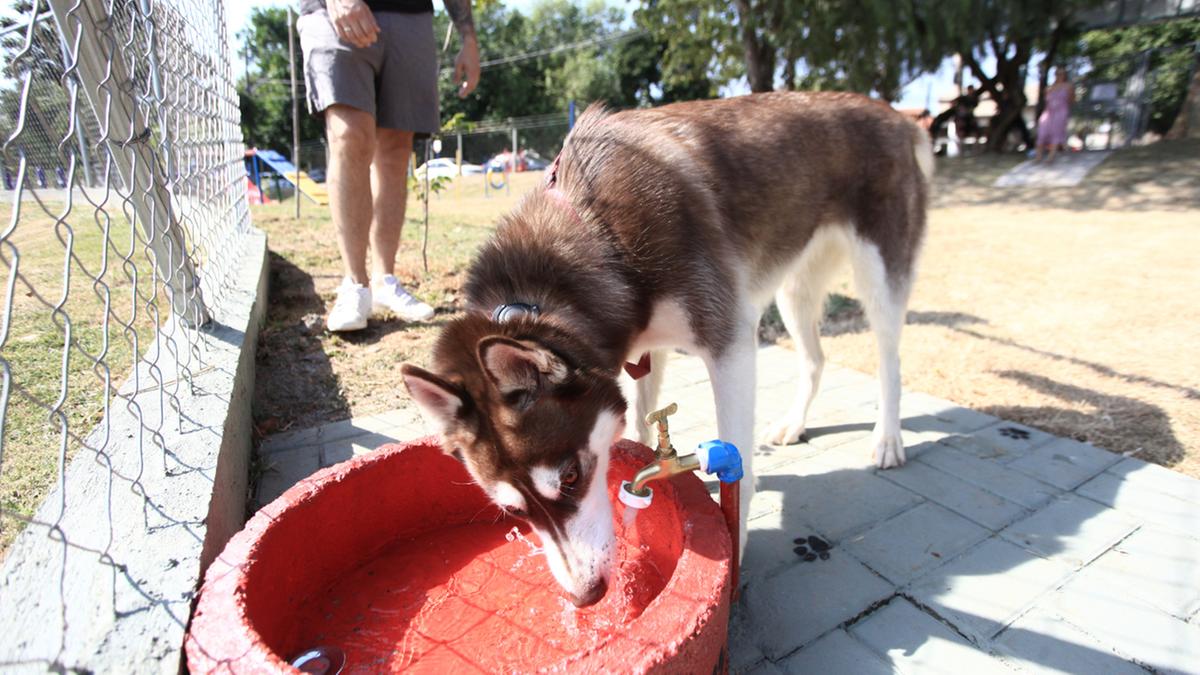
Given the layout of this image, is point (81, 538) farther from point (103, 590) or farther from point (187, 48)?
point (187, 48)

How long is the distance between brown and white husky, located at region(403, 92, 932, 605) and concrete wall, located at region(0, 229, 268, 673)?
0.79 meters

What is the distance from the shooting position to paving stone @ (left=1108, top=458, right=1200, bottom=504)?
282cm

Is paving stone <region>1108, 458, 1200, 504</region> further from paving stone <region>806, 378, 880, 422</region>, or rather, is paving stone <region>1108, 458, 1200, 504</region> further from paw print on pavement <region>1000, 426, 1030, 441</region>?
paving stone <region>806, 378, 880, 422</region>

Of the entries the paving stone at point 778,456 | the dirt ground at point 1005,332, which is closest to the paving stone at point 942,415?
the dirt ground at point 1005,332

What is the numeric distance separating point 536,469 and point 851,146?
7.91 ft

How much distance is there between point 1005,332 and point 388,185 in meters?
5.10

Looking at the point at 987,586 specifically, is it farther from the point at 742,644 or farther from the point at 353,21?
the point at 353,21

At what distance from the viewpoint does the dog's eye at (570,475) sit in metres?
1.88

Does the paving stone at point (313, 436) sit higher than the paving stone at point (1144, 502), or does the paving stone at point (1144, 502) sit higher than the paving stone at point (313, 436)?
the paving stone at point (313, 436)

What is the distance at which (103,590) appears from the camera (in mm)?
1579

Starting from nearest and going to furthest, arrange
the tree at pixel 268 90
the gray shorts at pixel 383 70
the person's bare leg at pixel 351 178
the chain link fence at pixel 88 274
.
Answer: the chain link fence at pixel 88 274 → the gray shorts at pixel 383 70 → the person's bare leg at pixel 351 178 → the tree at pixel 268 90

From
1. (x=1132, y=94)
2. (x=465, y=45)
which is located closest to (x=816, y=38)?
(x=1132, y=94)

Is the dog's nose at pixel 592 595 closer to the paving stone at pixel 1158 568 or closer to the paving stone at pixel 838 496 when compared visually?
the paving stone at pixel 838 496

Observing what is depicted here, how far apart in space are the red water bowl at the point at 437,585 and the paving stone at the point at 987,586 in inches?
38.0
